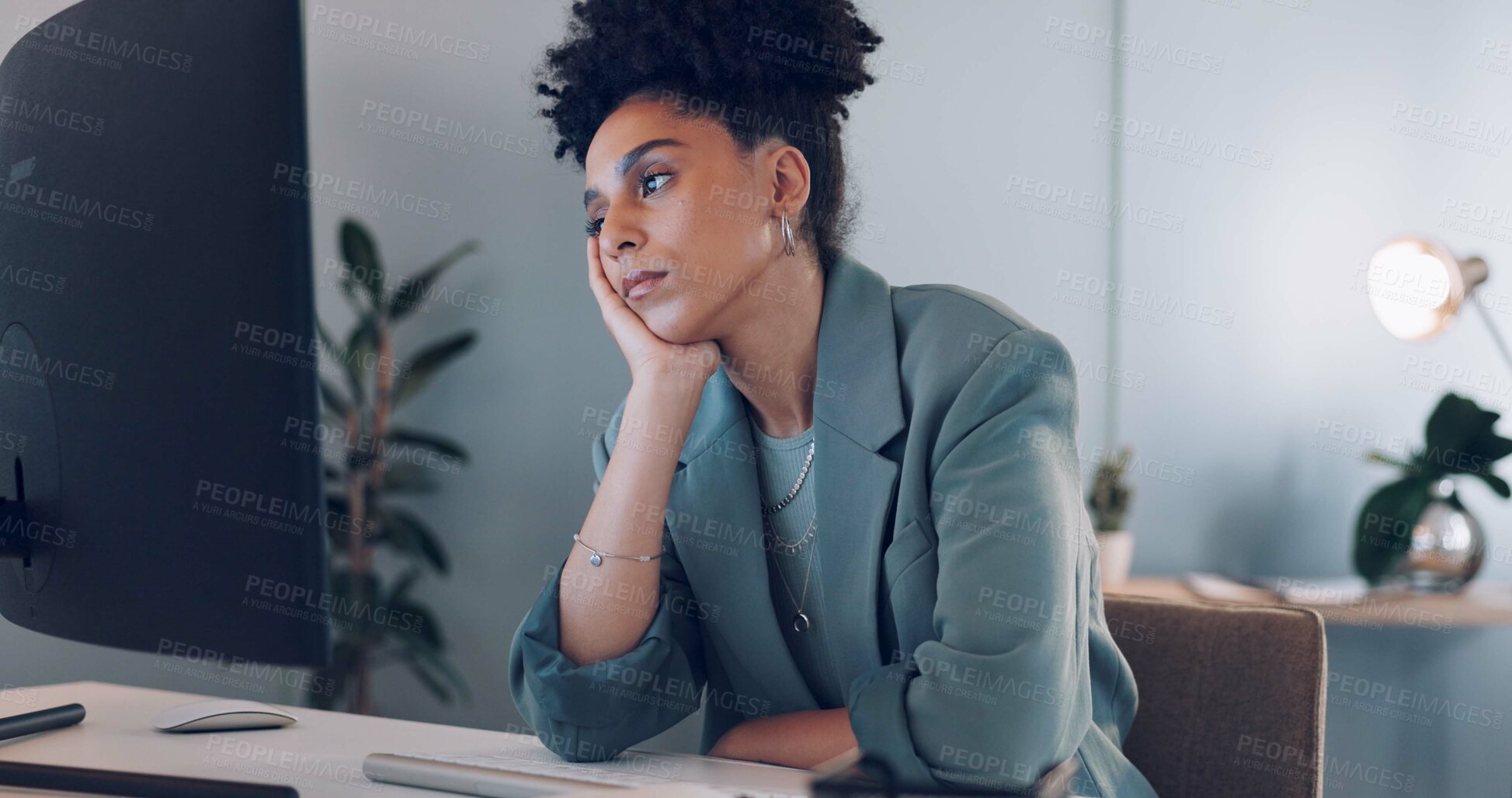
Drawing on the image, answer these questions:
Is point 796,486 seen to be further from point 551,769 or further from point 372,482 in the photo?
point 372,482

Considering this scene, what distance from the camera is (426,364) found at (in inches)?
103

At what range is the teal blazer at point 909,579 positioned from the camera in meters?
0.93

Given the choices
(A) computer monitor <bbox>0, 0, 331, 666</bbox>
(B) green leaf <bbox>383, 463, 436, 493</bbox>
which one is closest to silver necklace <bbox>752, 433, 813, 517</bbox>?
(A) computer monitor <bbox>0, 0, 331, 666</bbox>

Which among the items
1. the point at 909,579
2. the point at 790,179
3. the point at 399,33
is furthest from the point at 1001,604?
the point at 399,33

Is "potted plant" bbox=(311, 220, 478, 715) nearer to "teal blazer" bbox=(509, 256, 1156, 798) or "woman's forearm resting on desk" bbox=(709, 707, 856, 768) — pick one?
"teal blazer" bbox=(509, 256, 1156, 798)

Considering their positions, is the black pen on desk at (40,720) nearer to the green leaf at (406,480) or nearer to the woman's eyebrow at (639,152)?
the woman's eyebrow at (639,152)

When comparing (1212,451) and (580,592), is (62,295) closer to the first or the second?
(580,592)

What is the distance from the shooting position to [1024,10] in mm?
2838

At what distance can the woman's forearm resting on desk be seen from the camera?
1009mm

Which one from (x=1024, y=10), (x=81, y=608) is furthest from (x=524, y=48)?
(x=81, y=608)

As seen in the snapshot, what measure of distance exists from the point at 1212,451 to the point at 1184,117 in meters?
0.89

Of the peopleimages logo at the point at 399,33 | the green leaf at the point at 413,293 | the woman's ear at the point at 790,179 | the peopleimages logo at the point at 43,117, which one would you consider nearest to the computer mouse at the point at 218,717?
the peopleimages logo at the point at 43,117

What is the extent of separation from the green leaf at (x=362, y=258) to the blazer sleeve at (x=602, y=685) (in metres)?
1.70

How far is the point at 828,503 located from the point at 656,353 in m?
0.27
